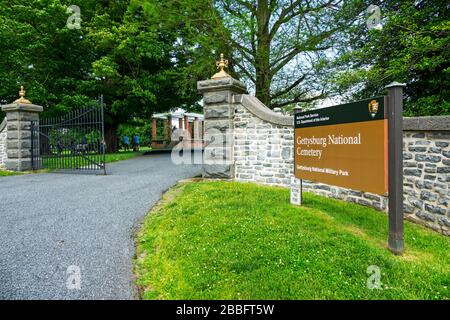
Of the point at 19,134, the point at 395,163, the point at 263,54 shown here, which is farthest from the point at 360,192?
the point at 19,134

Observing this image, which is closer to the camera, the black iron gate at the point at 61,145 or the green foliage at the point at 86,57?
the black iron gate at the point at 61,145

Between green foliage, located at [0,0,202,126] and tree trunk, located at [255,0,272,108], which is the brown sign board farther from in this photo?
green foliage, located at [0,0,202,126]

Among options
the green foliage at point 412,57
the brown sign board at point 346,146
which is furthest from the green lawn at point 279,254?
the green foliage at point 412,57

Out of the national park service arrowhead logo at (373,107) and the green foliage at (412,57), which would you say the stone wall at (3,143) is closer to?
the green foliage at (412,57)

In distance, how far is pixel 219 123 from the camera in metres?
7.95

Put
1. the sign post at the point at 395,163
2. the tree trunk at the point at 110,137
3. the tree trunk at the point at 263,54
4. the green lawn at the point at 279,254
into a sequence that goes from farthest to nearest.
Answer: the tree trunk at the point at 110,137 < the tree trunk at the point at 263,54 < the sign post at the point at 395,163 < the green lawn at the point at 279,254

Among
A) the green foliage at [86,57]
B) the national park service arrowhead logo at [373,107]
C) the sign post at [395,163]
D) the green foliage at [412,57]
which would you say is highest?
the green foliage at [86,57]

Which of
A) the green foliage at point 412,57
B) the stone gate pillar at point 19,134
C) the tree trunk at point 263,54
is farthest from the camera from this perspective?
the tree trunk at point 263,54

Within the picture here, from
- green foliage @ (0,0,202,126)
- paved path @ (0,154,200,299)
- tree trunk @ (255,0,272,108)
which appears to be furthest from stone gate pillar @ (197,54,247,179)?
green foliage @ (0,0,202,126)

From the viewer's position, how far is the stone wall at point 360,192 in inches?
184

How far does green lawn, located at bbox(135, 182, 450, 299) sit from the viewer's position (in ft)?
9.86

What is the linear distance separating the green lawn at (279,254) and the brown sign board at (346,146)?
2.40ft
